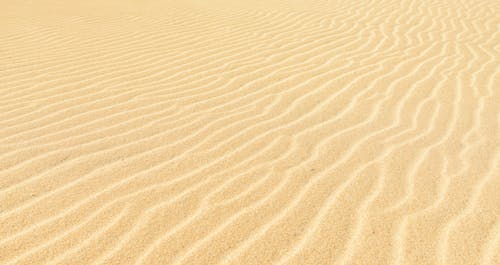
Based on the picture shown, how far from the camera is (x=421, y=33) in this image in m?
7.51

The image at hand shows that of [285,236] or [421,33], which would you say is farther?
[421,33]

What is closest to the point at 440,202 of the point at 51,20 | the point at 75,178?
the point at 75,178

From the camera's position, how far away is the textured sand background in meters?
2.46

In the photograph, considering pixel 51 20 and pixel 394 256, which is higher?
pixel 51 20

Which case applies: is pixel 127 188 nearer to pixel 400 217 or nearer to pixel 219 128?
pixel 219 128

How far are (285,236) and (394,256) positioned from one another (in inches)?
20.2

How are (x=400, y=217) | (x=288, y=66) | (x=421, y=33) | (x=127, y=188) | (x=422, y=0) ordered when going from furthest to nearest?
(x=422, y=0) → (x=421, y=33) → (x=288, y=66) → (x=127, y=188) → (x=400, y=217)

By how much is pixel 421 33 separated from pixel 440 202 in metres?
5.21

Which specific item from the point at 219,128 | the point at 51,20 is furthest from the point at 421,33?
the point at 51,20

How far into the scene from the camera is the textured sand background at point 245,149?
96.9 inches

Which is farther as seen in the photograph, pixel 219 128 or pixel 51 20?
pixel 51 20

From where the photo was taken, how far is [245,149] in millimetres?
3463

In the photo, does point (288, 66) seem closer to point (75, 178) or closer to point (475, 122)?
point (475, 122)

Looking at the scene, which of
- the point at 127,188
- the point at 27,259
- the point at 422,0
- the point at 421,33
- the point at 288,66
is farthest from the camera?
the point at 422,0
